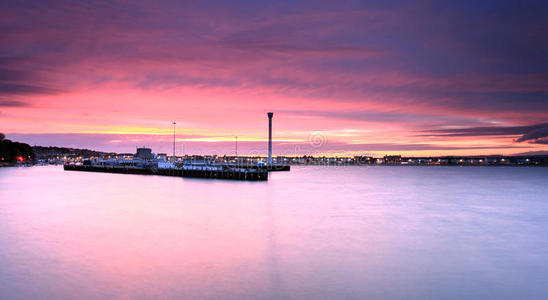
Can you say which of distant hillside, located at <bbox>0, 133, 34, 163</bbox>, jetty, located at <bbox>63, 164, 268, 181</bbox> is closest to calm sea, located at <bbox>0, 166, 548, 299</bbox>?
jetty, located at <bbox>63, 164, 268, 181</bbox>

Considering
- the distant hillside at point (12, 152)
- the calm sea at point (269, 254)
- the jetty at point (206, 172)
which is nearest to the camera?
the calm sea at point (269, 254)

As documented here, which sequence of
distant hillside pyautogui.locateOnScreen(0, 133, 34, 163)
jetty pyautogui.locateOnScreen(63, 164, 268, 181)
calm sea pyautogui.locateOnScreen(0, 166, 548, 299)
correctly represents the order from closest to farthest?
calm sea pyautogui.locateOnScreen(0, 166, 548, 299), jetty pyautogui.locateOnScreen(63, 164, 268, 181), distant hillside pyautogui.locateOnScreen(0, 133, 34, 163)

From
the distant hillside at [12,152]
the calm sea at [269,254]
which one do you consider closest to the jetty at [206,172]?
the calm sea at [269,254]

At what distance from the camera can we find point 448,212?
27.5 m

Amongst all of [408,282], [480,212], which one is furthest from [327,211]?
[408,282]

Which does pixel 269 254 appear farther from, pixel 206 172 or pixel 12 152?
pixel 12 152

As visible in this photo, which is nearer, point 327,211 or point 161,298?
point 161,298

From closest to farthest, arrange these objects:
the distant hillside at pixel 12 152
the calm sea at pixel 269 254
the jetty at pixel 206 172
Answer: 1. the calm sea at pixel 269 254
2. the jetty at pixel 206 172
3. the distant hillside at pixel 12 152

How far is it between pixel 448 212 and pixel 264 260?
18.2m

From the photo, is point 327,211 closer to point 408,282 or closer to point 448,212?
point 448,212

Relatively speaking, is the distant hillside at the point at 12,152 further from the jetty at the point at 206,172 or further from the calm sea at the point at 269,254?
the calm sea at the point at 269,254

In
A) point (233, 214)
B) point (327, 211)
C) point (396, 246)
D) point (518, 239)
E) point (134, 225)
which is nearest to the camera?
point (396, 246)

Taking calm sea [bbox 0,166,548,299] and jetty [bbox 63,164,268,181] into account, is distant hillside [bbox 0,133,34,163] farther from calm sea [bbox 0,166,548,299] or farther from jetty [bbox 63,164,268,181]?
calm sea [bbox 0,166,548,299]

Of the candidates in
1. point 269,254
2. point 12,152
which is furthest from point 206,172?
point 12,152
